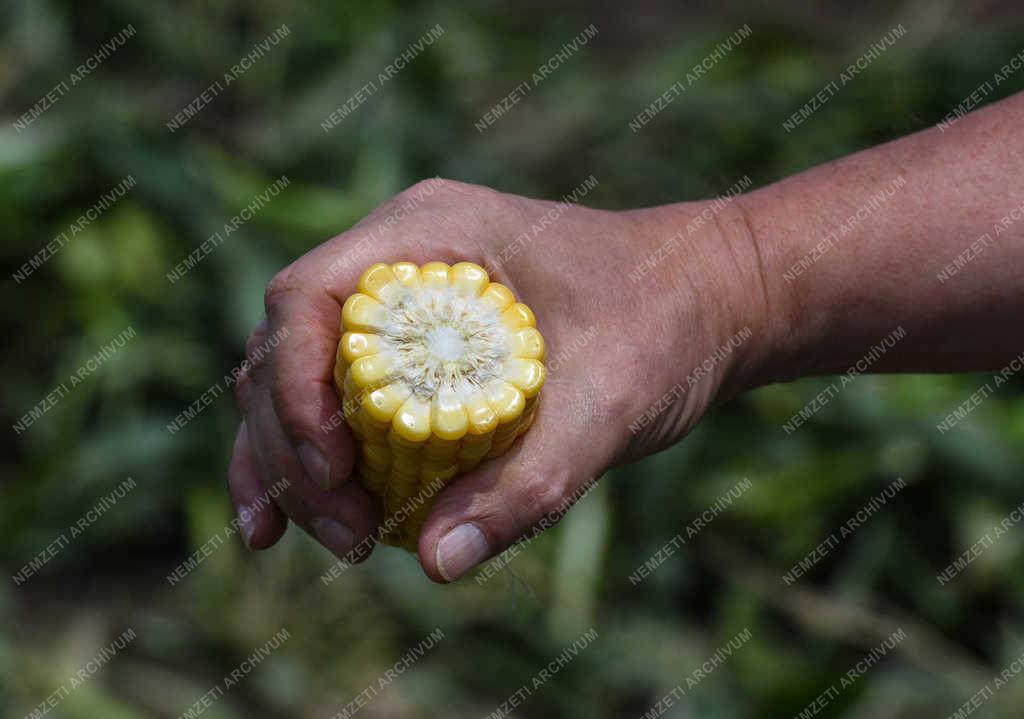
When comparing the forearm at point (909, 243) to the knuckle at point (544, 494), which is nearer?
the knuckle at point (544, 494)

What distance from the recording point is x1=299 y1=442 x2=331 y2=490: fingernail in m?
1.68

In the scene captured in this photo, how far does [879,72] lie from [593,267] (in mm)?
3266

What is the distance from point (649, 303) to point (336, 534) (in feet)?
2.20

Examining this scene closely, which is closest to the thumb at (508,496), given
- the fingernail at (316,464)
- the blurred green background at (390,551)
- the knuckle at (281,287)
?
the fingernail at (316,464)

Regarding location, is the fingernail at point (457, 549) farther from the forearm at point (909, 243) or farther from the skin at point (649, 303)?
the forearm at point (909, 243)

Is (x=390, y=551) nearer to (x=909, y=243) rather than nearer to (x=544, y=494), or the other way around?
(x=544, y=494)

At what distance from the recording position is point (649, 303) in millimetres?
1771

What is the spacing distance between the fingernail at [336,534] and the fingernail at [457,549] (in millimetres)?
256

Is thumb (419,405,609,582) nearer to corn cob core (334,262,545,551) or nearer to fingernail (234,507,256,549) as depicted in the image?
corn cob core (334,262,545,551)

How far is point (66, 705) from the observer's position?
311cm

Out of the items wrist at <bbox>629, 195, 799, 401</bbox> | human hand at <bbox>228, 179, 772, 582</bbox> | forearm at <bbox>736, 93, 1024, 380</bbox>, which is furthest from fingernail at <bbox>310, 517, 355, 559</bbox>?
forearm at <bbox>736, 93, 1024, 380</bbox>

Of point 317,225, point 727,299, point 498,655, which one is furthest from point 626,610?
point 727,299

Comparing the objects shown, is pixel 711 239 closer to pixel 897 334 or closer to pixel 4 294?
pixel 897 334

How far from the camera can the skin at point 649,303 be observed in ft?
5.43
